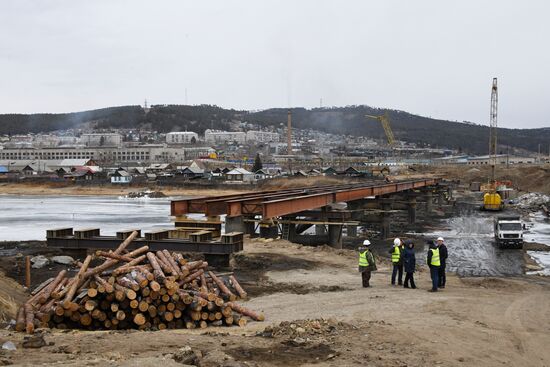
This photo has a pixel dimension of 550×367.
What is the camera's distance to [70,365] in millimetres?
8117

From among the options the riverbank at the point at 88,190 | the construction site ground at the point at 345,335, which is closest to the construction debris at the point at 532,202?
the riverbank at the point at 88,190

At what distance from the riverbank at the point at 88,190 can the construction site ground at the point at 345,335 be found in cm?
7994

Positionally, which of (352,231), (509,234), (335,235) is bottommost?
(352,231)

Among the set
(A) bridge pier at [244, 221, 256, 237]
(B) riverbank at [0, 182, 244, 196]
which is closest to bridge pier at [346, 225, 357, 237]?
(A) bridge pier at [244, 221, 256, 237]

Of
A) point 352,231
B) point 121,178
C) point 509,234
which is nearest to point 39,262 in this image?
point 352,231

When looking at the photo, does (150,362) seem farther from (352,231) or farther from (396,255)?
(352,231)

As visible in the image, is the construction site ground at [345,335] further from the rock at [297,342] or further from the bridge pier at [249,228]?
the bridge pier at [249,228]

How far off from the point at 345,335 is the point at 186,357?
10.5 feet

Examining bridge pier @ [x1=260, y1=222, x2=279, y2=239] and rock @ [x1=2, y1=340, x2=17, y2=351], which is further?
bridge pier @ [x1=260, y1=222, x2=279, y2=239]

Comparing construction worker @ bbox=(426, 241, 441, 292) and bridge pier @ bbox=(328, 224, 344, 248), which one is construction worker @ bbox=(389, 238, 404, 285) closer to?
construction worker @ bbox=(426, 241, 441, 292)

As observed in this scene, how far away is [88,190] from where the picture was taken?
104m

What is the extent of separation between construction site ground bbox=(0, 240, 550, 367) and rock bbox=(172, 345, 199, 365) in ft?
0.11

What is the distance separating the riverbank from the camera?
9831 centimetres

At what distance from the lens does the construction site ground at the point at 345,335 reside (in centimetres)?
923
